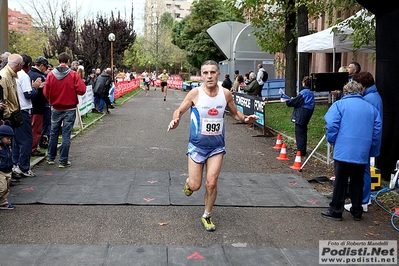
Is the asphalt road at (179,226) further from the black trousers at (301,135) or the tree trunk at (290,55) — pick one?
the tree trunk at (290,55)

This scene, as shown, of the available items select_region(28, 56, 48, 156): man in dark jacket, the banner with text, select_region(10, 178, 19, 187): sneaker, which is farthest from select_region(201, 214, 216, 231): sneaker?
the banner with text

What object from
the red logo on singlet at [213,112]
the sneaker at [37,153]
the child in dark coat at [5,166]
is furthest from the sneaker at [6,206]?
the sneaker at [37,153]

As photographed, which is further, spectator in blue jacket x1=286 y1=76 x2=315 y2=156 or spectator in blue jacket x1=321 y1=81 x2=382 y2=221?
spectator in blue jacket x1=286 y1=76 x2=315 y2=156

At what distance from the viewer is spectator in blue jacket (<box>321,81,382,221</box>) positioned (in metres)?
6.01

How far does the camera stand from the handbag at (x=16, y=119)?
728 centimetres

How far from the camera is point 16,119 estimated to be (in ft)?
24.0

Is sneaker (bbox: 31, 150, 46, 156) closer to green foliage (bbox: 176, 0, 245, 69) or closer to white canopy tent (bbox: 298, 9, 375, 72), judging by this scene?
white canopy tent (bbox: 298, 9, 375, 72)

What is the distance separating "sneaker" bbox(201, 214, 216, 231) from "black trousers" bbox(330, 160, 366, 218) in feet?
5.70

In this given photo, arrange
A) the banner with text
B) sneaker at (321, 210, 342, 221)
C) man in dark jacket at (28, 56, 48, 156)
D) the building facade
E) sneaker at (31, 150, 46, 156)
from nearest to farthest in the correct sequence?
1. sneaker at (321, 210, 342, 221)
2. man in dark jacket at (28, 56, 48, 156)
3. sneaker at (31, 150, 46, 156)
4. the banner with text
5. the building facade

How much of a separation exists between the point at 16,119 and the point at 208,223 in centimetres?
365

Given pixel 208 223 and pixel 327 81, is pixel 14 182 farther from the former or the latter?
pixel 327 81

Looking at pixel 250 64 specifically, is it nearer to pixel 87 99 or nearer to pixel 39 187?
pixel 87 99

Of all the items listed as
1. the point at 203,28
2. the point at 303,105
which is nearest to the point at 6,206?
the point at 303,105

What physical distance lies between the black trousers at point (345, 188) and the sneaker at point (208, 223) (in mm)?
1737
